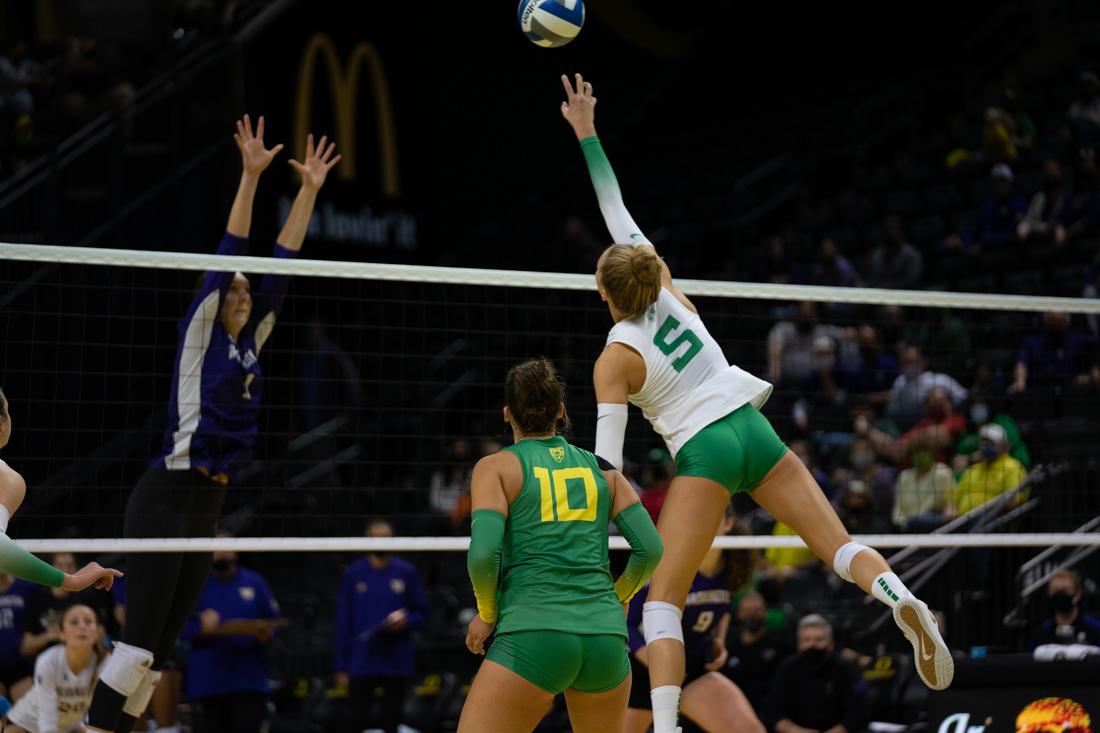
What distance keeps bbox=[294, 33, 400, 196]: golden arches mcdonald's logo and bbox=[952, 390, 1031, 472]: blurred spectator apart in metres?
8.05

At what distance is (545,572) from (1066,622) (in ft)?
17.9

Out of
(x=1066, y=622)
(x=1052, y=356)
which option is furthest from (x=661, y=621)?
(x=1052, y=356)

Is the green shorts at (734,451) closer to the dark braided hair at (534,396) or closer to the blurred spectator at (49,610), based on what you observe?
the dark braided hair at (534,396)

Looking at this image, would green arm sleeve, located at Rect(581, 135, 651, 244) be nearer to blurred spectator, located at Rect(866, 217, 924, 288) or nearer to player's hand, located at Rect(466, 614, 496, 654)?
player's hand, located at Rect(466, 614, 496, 654)

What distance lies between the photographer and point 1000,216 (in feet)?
51.9

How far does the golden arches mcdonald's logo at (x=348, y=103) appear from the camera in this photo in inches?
663

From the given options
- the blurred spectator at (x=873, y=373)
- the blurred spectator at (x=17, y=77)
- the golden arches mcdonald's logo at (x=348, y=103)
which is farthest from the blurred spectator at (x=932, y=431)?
the blurred spectator at (x=17, y=77)

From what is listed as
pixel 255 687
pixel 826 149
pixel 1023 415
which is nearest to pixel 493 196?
pixel 826 149

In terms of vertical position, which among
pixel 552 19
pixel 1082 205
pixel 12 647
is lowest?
pixel 12 647

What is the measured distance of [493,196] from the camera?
20.7 meters

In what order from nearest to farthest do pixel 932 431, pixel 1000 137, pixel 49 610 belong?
1. pixel 49 610
2. pixel 932 431
3. pixel 1000 137

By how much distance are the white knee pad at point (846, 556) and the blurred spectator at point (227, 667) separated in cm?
534

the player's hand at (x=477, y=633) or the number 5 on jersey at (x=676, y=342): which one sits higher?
the number 5 on jersey at (x=676, y=342)

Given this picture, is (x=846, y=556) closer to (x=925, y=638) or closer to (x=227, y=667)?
(x=925, y=638)
